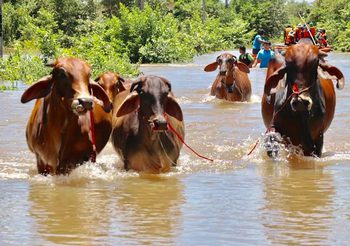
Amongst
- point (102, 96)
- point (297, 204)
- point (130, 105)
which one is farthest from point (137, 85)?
point (297, 204)

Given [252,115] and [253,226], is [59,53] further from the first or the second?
[253,226]

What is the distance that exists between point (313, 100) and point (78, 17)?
41703 millimetres

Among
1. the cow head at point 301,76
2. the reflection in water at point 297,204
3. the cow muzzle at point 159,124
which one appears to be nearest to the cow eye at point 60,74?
the cow muzzle at point 159,124

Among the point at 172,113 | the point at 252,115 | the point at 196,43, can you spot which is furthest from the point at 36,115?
the point at 196,43

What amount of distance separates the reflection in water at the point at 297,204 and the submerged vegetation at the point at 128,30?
14223 mm

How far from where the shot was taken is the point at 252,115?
58.6ft

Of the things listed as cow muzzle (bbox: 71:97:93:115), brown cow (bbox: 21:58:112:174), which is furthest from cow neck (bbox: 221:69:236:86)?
cow muzzle (bbox: 71:97:93:115)

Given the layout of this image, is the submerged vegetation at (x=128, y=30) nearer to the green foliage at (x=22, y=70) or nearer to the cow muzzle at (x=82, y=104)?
the green foliage at (x=22, y=70)

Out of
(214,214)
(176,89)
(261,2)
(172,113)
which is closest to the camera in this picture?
(214,214)

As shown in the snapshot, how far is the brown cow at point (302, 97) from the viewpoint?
1130cm

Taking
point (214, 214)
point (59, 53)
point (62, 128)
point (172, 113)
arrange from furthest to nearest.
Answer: point (59, 53)
point (172, 113)
point (62, 128)
point (214, 214)

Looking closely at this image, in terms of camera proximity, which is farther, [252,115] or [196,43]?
[196,43]

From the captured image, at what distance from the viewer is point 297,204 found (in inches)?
351

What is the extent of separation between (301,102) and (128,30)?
90.3 feet
